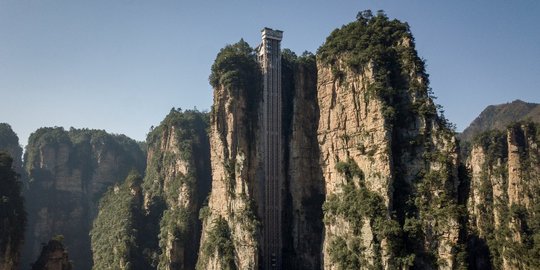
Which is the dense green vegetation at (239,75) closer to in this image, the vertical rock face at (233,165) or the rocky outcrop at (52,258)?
the vertical rock face at (233,165)

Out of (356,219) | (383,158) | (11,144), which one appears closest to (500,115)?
(383,158)

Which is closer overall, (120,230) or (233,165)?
(233,165)

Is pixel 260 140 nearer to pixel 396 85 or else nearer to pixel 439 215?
pixel 396 85

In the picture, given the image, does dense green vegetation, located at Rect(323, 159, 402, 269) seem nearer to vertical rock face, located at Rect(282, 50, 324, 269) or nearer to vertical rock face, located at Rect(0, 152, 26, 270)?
vertical rock face, located at Rect(282, 50, 324, 269)

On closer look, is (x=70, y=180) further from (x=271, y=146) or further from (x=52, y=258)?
(x=271, y=146)

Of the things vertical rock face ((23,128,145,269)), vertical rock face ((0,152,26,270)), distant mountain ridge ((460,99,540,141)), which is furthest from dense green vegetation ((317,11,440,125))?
distant mountain ridge ((460,99,540,141))

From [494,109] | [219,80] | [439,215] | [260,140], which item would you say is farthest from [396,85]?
[494,109]
